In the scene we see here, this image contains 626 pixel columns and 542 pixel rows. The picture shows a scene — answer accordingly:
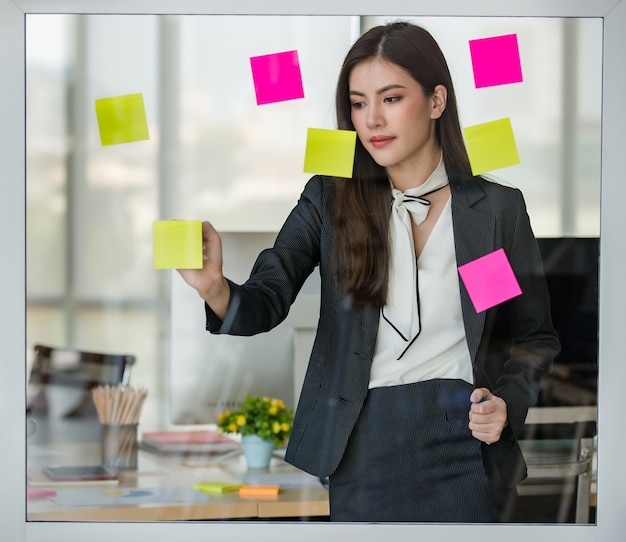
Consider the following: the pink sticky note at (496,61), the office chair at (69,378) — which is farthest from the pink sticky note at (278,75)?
the office chair at (69,378)

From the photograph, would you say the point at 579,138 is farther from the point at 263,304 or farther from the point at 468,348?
the point at 263,304

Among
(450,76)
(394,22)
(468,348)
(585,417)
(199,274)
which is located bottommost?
(585,417)

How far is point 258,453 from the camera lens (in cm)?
172

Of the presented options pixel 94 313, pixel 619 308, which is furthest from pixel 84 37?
pixel 619 308

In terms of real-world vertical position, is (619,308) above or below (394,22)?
below

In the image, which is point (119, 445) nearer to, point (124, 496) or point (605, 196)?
point (124, 496)

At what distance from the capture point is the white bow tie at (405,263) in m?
1.69

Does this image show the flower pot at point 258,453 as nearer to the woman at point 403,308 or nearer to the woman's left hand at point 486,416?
the woman at point 403,308

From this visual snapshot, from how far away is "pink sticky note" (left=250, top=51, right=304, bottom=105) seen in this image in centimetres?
170

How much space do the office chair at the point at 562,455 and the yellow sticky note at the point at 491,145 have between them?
48 centimetres

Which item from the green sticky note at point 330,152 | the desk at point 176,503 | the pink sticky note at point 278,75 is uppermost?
the pink sticky note at point 278,75

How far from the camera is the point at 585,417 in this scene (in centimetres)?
173

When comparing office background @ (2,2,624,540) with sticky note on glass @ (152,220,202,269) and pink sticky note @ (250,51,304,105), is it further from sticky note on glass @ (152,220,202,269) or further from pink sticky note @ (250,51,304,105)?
sticky note on glass @ (152,220,202,269)

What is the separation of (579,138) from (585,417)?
55 cm
